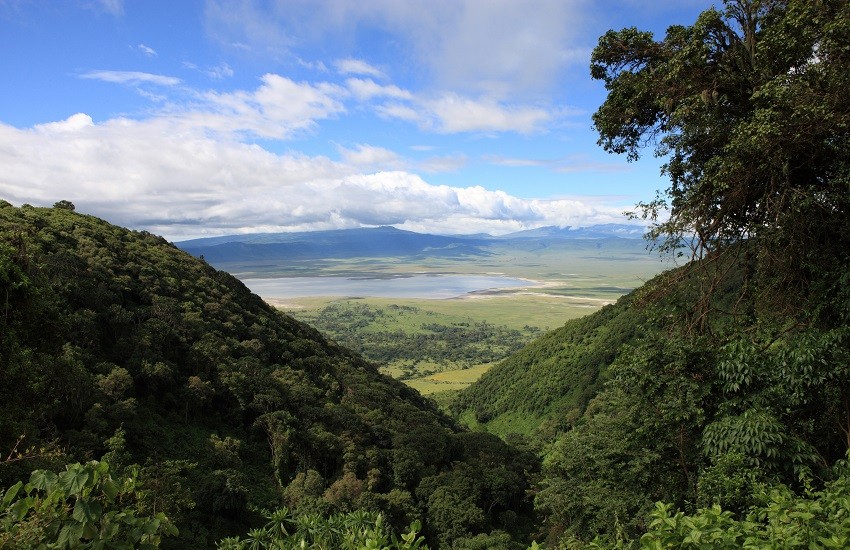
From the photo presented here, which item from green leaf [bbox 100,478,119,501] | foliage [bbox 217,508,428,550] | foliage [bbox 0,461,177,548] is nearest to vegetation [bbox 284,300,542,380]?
foliage [bbox 217,508,428,550]

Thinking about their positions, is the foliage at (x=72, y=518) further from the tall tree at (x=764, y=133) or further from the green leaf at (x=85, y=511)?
the tall tree at (x=764, y=133)

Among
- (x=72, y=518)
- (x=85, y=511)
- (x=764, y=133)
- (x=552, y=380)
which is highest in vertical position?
(x=764, y=133)

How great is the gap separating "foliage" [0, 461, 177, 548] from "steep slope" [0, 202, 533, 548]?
12.5 meters

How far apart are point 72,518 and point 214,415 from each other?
33940 millimetres

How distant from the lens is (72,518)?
2.54 metres

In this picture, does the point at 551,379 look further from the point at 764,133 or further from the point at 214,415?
the point at 764,133

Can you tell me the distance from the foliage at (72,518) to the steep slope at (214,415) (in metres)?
12.5

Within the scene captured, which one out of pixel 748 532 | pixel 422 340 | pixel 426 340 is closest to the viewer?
pixel 748 532

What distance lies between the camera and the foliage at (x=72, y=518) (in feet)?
7.92

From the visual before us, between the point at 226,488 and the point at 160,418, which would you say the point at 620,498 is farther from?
the point at 160,418

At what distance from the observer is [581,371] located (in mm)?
68188

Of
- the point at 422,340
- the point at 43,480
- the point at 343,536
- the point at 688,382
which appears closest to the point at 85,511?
the point at 43,480

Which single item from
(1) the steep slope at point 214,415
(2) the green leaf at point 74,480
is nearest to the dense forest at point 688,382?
(2) the green leaf at point 74,480

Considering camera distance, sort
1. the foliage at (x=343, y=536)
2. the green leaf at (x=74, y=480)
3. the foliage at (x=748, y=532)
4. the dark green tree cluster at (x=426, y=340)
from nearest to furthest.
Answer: the green leaf at (x=74, y=480) < the foliage at (x=748, y=532) < the foliage at (x=343, y=536) < the dark green tree cluster at (x=426, y=340)
